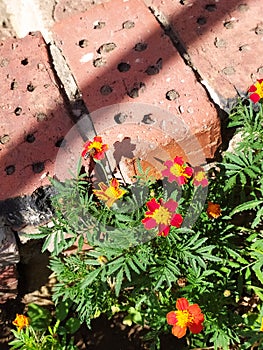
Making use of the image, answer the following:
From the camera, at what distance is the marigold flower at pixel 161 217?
1.63 m

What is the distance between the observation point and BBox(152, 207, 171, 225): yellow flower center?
163 cm

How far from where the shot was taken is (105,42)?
7.13 feet

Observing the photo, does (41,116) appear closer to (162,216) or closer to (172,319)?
(162,216)

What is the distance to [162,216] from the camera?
1634mm

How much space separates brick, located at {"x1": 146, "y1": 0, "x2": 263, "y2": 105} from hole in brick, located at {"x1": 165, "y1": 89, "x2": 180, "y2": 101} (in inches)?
4.9

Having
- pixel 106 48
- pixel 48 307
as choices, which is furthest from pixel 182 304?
pixel 106 48

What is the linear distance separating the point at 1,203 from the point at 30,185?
4.2 inches

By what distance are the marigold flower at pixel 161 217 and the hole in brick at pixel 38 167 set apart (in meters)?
0.44

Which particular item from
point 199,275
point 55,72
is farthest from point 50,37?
point 199,275

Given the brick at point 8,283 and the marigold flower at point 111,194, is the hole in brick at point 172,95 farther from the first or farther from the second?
the brick at point 8,283

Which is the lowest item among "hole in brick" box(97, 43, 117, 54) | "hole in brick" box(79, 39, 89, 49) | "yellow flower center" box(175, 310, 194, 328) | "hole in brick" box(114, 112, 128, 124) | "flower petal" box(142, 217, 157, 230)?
"yellow flower center" box(175, 310, 194, 328)

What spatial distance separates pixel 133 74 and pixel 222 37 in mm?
352

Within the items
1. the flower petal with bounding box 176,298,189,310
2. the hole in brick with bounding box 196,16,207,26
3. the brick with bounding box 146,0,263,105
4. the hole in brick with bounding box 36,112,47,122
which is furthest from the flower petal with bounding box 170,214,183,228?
the hole in brick with bounding box 196,16,207,26

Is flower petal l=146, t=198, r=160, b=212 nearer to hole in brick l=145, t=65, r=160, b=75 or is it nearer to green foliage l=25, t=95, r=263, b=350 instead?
green foliage l=25, t=95, r=263, b=350
